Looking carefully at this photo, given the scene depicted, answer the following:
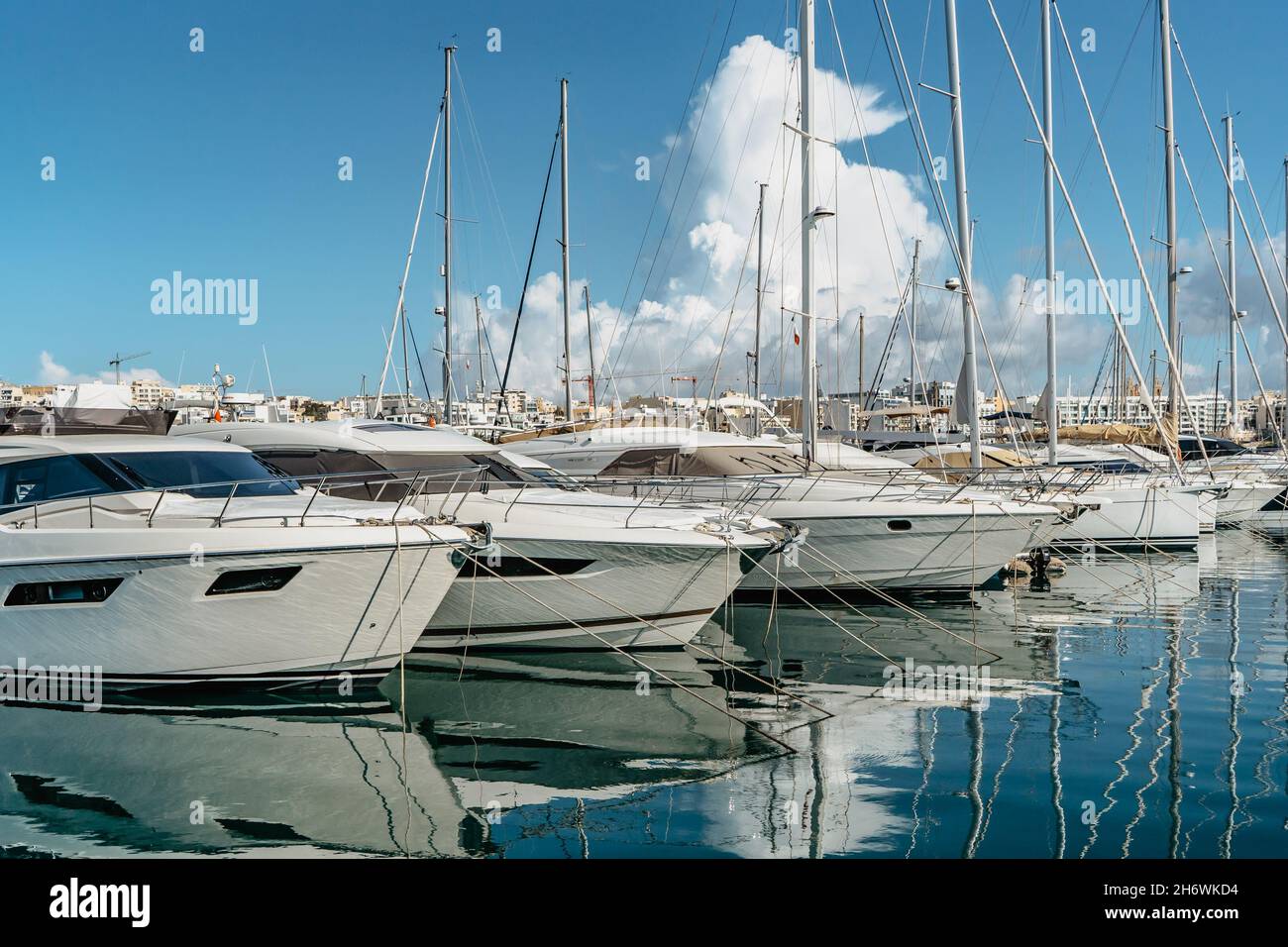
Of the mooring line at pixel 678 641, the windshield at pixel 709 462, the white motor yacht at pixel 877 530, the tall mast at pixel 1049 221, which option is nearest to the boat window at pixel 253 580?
the mooring line at pixel 678 641

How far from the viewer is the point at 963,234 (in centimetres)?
1827

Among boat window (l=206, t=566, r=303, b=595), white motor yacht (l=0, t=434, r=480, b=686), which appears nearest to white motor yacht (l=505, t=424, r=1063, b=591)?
white motor yacht (l=0, t=434, r=480, b=686)

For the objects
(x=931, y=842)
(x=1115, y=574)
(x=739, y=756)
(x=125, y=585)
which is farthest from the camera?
(x=1115, y=574)

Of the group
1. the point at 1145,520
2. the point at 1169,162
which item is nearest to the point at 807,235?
the point at 1145,520

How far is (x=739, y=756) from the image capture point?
748 centimetres

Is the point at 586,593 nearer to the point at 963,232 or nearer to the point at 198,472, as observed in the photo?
the point at 198,472

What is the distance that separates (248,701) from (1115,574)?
15154mm

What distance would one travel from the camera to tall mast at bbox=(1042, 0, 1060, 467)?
1977 cm

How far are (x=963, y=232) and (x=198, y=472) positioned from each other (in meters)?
14.1

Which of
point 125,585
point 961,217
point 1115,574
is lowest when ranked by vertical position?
point 1115,574

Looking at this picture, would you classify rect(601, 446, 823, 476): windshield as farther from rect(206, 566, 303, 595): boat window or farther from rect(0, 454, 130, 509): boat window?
rect(0, 454, 130, 509): boat window
